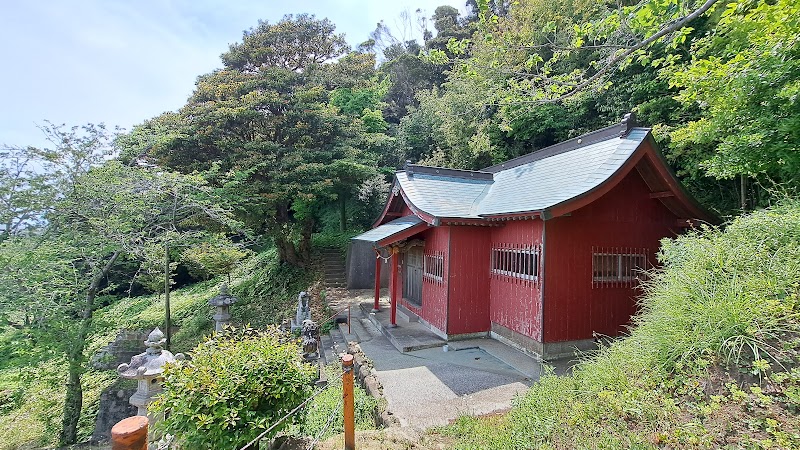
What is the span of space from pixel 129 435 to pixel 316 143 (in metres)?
15.2

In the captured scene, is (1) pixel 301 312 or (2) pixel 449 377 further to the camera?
(1) pixel 301 312

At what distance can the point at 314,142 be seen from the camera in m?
15.9

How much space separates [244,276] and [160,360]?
15.7 metres

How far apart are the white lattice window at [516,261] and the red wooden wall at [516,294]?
10 centimetres

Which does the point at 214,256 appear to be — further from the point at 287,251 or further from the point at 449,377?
the point at 449,377

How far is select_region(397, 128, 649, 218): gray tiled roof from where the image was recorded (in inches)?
261

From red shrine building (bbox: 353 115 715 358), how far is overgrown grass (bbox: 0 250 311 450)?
7.86 m

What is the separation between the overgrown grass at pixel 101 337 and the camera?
27.4 ft

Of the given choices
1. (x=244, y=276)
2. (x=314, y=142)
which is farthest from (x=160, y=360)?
(x=244, y=276)

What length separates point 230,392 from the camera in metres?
3.07

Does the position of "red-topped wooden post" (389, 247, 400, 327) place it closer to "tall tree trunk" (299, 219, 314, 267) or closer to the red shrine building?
the red shrine building

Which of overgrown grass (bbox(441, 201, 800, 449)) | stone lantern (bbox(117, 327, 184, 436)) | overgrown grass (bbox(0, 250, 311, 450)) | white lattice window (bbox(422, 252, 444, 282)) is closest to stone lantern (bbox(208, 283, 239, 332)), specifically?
overgrown grass (bbox(0, 250, 311, 450))

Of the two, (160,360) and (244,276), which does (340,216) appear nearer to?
(244,276)

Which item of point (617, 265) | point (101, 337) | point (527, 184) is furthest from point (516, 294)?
point (101, 337)
